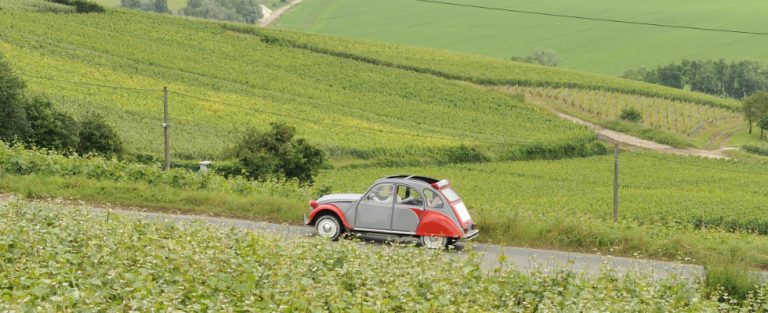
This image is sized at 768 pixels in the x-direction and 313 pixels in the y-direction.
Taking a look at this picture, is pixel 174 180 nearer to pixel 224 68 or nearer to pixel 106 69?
pixel 106 69

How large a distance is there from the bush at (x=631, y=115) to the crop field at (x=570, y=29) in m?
40.1

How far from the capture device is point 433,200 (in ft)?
72.8

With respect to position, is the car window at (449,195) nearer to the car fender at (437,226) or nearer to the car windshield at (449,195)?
the car windshield at (449,195)

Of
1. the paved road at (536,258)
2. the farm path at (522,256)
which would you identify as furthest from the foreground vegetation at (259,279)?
the paved road at (536,258)

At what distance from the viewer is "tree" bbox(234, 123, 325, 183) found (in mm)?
42562

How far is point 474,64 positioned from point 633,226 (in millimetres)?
77415

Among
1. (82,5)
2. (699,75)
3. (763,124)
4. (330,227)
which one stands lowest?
(763,124)

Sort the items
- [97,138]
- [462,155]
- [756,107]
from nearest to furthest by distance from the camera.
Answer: [97,138] → [462,155] → [756,107]

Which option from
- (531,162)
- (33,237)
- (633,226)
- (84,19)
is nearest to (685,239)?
(633,226)

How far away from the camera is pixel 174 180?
27.2m

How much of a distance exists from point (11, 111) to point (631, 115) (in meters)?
54.7

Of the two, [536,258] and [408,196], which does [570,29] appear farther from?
[536,258]

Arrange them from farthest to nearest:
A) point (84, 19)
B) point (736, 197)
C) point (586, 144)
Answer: point (84, 19)
point (586, 144)
point (736, 197)

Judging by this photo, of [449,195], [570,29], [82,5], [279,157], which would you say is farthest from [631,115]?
[449,195]
